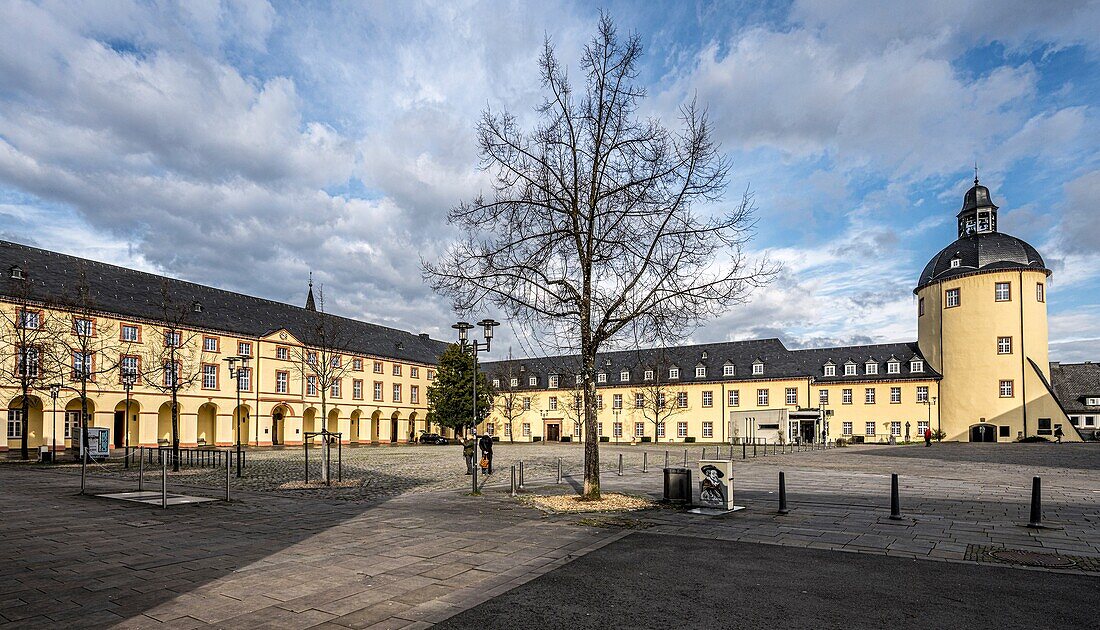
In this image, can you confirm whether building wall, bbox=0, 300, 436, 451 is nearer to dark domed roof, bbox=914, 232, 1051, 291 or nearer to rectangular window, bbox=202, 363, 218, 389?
rectangular window, bbox=202, 363, 218, 389

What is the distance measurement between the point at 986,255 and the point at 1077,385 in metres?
43.3

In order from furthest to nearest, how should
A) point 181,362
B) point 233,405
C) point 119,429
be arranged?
point 233,405 → point 119,429 → point 181,362

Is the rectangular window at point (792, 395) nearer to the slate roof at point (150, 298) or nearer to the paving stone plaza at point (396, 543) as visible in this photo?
the slate roof at point (150, 298)

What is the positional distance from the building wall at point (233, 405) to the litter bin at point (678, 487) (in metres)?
35.6

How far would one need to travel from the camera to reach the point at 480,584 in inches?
328

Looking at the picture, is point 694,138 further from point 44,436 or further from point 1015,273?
point 1015,273

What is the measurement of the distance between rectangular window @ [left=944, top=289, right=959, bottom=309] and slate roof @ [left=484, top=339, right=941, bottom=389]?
20.7ft

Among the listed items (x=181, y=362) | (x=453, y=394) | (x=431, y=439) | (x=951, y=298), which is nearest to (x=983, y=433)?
(x=951, y=298)

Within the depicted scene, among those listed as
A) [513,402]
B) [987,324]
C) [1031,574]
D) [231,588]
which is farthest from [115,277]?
[987,324]

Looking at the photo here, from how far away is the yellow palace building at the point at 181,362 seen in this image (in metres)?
38.6

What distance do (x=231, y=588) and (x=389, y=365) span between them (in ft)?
219

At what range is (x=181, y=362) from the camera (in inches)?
1555

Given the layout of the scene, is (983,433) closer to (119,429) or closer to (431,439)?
(431,439)

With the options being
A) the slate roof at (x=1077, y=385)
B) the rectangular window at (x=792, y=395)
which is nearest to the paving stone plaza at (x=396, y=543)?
the rectangular window at (x=792, y=395)
